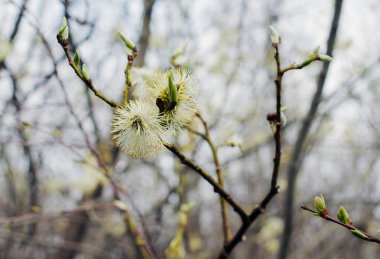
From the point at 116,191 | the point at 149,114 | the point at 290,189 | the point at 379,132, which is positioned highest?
the point at 379,132

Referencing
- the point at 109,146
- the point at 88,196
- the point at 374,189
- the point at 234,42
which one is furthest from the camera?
the point at 374,189

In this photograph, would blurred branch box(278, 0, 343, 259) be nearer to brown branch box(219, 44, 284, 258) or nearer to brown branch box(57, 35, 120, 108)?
brown branch box(219, 44, 284, 258)

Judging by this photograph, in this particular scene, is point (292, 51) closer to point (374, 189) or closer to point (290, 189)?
point (374, 189)

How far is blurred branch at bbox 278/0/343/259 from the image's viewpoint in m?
1.66

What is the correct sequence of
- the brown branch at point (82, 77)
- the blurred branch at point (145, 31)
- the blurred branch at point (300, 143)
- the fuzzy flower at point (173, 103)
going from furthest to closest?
1. the blurred branch at point (145, 31)
2. the blurred branch at point (300, 143)
3. the fuzzy flower at point (173, 103)
4. the brown branch at point (82, 77)

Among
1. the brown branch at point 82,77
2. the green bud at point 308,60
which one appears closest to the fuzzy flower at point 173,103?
the brown branch at point 82,77

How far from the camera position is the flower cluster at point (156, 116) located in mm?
963

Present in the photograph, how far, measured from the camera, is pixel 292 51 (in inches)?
185

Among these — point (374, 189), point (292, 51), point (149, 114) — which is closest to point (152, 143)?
point (149, 114)

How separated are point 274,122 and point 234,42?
3435 millimetres

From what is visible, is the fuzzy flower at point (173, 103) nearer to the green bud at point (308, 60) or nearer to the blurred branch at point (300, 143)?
the green bud at point (308, 60)

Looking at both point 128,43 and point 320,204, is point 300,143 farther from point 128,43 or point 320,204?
point 128,43

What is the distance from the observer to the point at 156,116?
965mm

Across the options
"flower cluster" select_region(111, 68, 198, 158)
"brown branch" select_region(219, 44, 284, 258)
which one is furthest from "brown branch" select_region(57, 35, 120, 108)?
"brown branch" select_region(219, 44, 284, 258)
